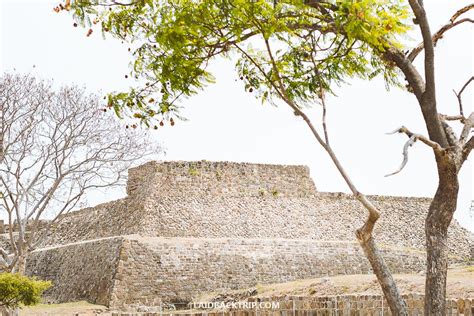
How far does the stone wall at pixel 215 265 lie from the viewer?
18.7 meters

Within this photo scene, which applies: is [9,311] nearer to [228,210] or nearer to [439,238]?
[228,210]

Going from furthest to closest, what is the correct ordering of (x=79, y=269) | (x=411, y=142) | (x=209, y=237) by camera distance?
(x=209, y=237) < (x=79, y=269) < (x=411, y=142)

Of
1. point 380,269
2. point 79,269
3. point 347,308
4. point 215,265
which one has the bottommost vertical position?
point 347,308

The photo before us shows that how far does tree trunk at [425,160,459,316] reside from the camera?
7398mm

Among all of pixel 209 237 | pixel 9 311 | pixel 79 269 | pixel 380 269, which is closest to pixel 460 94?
pixel 380 269

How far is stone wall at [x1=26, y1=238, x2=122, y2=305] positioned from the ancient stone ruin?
5 cm

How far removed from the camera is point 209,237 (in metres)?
21.8

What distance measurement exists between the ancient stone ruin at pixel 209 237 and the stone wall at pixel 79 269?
0.15 ft

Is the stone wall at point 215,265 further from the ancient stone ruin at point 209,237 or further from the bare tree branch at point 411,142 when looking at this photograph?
the bare tree branch at point 411,142

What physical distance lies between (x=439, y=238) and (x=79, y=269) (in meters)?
15.4

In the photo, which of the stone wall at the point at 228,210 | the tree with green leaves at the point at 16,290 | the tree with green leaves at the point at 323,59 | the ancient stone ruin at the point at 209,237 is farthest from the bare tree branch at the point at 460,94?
the stone wall at the point at 228,210

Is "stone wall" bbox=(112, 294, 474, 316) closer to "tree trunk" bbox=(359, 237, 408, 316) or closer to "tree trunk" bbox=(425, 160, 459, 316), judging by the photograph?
"tree trunk" bbox=(425, 160, 459, 316)

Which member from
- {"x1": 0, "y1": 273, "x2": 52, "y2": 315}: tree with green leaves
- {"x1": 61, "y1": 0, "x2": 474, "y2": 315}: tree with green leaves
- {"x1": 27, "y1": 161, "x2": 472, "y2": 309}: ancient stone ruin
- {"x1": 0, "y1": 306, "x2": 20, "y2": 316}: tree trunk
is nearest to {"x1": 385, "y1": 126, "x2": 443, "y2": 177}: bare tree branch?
{"x1": 61, "y1": 0, "x2": 474, "y2": 315}: tree with green leaves

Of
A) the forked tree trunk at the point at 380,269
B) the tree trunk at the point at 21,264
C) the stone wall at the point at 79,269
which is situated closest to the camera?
the forked tree trunk at the point at 380,269
